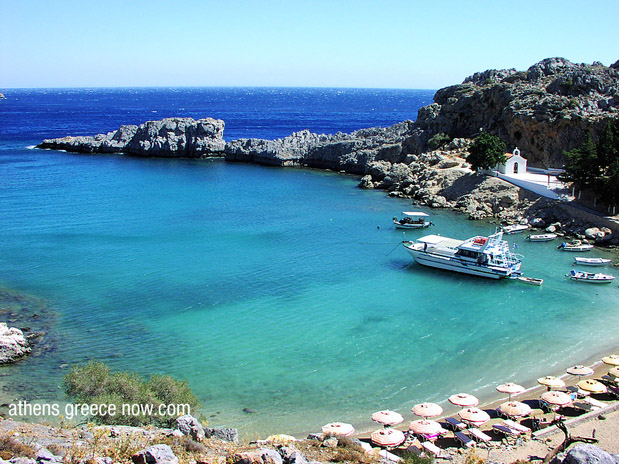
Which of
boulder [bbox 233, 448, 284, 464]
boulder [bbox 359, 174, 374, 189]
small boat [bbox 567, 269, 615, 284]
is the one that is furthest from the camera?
boulder [bbox 359, 174, 374, 189]

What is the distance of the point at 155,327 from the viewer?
3119 cm

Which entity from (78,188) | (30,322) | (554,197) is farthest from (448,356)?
(78,188)

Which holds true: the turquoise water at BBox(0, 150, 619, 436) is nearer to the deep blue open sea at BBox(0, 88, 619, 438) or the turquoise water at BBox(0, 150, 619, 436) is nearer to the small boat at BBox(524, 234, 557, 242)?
the deep blue open sea at BBox(0, 88, 619, 438)

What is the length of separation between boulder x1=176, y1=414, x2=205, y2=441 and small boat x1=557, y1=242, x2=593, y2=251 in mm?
36658

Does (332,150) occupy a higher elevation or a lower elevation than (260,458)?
higher

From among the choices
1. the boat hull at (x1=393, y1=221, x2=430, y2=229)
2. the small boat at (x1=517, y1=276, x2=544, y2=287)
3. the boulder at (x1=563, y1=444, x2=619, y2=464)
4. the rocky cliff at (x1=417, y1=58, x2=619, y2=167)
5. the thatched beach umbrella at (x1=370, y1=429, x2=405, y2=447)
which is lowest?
the thatched beach umbrella at (x1=370, y1=429, x2=405, y2=447)

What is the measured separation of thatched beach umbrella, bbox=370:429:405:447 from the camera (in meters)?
19.7

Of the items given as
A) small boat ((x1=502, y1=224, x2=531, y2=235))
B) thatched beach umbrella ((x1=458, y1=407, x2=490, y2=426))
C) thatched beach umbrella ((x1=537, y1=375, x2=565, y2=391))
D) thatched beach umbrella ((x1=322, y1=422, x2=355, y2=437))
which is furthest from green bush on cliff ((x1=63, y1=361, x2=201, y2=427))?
small boat ((x1=502, y1=224, x2=531, y2=235))

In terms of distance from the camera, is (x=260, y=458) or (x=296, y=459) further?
(x=296, y=459)

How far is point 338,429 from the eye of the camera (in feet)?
67.4

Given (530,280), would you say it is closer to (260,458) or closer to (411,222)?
(411,222)

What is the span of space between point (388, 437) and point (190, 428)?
6.95 metres

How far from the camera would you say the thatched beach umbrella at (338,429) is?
20.3 m

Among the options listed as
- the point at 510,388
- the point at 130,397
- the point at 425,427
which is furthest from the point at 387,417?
the point at 130,397
